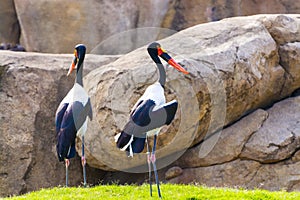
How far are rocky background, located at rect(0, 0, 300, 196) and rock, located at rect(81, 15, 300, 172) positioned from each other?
0.07ft

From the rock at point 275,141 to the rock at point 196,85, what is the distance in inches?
24.2

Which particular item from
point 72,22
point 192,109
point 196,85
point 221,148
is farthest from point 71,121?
point 72,22

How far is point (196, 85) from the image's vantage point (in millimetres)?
11477

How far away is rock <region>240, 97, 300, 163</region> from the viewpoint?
39.8 ft

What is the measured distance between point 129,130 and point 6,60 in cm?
484

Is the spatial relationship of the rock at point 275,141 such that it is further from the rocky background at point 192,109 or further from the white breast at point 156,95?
the white breast at point 156,95

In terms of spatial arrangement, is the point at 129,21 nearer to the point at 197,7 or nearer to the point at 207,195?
the point at 197,7

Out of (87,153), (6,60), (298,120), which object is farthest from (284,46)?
(6,60)

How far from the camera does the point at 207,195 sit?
9.26m

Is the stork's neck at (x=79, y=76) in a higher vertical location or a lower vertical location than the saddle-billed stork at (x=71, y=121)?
higher

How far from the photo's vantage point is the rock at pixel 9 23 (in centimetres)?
1998

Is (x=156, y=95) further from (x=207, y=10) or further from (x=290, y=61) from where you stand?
A: (x=207, y=10)

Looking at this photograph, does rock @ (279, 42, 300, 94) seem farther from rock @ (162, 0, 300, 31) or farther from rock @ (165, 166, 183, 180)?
rock @ (162, 0, 300, 31)

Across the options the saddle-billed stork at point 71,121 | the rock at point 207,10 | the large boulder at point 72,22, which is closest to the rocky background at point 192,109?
the saddle-billed stork at point 71,121
